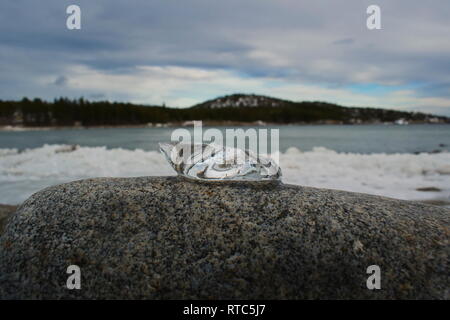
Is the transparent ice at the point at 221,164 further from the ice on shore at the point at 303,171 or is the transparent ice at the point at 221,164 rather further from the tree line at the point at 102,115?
the tree line at the point at 102,115

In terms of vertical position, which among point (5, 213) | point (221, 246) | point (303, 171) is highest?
point (221, 246)

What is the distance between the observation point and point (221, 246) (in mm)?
3160

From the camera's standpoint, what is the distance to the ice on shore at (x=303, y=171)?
9.16 m

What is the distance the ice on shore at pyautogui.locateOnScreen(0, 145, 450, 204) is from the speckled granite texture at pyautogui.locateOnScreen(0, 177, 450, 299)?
214 inches

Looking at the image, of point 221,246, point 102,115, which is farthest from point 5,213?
point 102,115

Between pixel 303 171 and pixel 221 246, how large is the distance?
337 inches

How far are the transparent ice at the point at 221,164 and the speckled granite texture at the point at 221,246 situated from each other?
18cm

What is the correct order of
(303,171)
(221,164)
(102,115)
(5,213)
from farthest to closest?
(102,115) < (303,171) < (5,213) < (221,164)

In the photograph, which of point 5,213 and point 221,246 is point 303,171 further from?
point 221,246

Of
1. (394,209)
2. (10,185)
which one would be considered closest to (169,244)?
(394,209)

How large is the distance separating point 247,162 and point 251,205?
537 millimetres

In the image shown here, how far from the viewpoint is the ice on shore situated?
9.16 metres

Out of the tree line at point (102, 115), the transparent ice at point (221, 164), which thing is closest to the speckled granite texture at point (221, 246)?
the transparent ice at point (221, 164)
